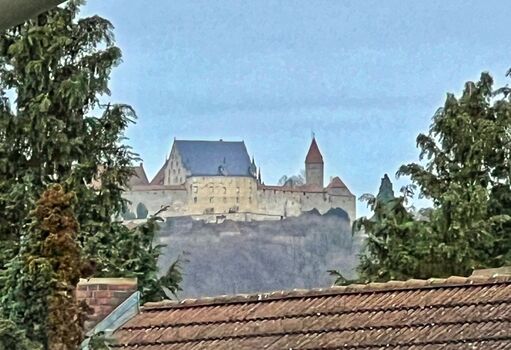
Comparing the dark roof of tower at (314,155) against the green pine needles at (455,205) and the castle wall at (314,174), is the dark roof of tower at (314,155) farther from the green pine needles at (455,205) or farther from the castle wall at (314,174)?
the green pine needles at (455,205)

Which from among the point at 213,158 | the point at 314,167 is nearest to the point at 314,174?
the point at 314,167

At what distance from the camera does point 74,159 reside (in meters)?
19.4

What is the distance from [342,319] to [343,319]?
0.04ft

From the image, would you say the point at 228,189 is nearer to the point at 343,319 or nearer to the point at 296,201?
the point at 296,201

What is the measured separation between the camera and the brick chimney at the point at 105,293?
12727 mm

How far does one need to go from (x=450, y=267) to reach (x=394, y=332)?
366 inches

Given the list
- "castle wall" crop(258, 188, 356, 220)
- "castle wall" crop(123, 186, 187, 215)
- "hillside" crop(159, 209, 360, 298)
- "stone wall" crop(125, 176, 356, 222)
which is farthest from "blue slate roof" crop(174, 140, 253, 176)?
"hillside" crop(159, 209, 360, 298)

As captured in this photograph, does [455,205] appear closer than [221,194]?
Yes

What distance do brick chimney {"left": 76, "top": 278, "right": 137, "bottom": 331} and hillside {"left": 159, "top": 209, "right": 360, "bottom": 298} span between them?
38.1ft

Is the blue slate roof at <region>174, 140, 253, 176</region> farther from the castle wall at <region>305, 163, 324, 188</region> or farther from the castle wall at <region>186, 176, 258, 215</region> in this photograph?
the castle wall at <region>305, 163, 324, 188</region>

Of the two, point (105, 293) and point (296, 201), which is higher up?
point (296, 201)

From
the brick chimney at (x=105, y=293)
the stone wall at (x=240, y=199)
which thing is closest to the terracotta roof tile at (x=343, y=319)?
the brick chimney at (x=105, y=293)

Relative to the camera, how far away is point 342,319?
1247cm

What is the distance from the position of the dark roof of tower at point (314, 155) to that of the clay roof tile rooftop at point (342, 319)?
23.6 m
